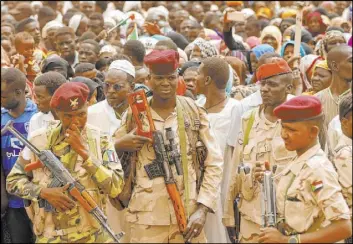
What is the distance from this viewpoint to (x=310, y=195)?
496 cm

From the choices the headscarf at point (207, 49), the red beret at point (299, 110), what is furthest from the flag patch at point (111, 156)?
the headscarf at point (207, 49)

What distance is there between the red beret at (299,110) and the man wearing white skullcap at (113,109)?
2271 mm

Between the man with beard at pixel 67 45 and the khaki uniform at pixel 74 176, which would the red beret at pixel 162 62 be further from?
the man with beard at pixel 67 45

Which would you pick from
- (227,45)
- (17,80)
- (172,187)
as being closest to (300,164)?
(172,187)

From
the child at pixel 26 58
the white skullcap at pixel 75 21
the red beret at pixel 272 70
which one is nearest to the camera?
the red beret at pixel 272 70

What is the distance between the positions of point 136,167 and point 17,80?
4.37 feet

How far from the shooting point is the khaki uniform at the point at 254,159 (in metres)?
6.18

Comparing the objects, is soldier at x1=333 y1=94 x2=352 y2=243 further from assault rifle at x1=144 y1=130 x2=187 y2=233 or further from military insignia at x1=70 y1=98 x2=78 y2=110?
military insignia at x1=70 y1=98 x2=78 y2=110

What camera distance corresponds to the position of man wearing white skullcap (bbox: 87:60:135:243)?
7.12 metres

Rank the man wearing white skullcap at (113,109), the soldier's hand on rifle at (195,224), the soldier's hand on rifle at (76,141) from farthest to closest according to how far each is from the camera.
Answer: the man wearing white skullcap at (113,109) → the soldier's hand on rifle at (195,224) → the soldier's hand on rifle at (76,141)

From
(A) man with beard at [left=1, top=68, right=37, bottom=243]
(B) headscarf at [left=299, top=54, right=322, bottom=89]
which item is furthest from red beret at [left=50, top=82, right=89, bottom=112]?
(B) headscarf at [left=299, top=54, right=322, bottom=89]

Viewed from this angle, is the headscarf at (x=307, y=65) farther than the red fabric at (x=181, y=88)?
Yes

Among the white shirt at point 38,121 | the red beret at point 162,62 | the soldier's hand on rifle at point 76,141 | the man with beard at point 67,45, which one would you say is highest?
the red beret at point 162,62

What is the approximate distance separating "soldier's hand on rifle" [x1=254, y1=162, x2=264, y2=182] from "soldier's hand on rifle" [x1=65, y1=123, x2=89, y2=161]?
1140 millimetres
